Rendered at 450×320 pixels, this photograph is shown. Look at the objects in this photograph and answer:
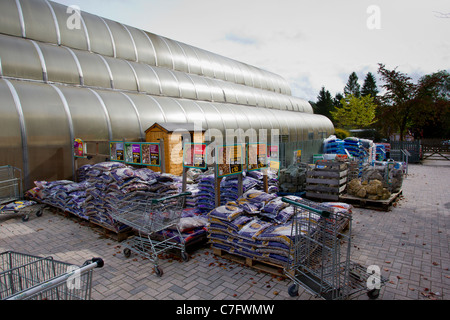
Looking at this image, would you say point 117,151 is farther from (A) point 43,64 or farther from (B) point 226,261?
(B) point 226,261

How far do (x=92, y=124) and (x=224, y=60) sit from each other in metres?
18.5

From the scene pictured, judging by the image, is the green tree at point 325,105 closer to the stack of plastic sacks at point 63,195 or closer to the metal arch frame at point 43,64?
the metal arch frame at point 43,64

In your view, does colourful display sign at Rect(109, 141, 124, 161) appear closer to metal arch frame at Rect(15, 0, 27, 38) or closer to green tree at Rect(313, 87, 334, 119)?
metal arch frame at Rect(15, 0, 27, 38)

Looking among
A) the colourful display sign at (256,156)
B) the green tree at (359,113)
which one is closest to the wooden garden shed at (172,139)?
the colourful display sign at (256,156)

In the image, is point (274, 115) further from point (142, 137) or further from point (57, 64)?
point (57, 64)

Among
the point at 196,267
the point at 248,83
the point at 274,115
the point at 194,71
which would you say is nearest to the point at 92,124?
the point at 196,267

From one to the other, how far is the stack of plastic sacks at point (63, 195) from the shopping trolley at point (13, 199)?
0.33m

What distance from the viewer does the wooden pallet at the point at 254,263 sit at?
4.90 m

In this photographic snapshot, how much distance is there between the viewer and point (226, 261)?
562 cm

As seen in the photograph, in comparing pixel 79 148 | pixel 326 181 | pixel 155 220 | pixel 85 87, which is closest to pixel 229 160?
pixel 155 220

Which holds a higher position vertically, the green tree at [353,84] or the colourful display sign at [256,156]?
the green tree at [353,84]

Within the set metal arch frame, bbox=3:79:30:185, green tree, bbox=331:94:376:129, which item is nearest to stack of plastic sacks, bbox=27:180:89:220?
metal arch frame, bbox=3:79:30:185

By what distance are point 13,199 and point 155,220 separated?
6.42 meters

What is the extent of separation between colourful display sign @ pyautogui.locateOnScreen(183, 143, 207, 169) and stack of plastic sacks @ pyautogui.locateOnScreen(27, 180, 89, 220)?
10.4ft
